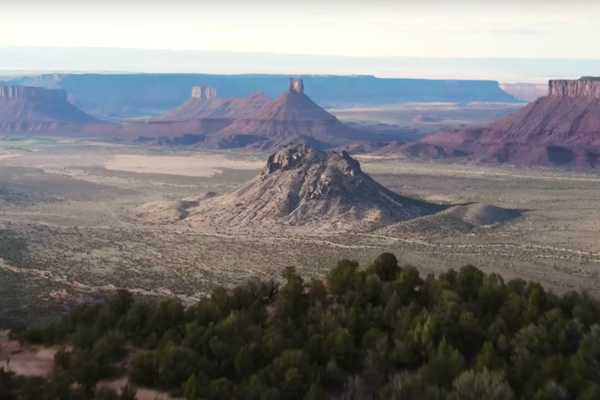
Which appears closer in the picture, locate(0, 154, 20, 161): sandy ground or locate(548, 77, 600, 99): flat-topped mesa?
locate(0, 154, 20, 161): sandy ground

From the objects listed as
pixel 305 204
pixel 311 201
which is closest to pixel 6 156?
pixel 305 204

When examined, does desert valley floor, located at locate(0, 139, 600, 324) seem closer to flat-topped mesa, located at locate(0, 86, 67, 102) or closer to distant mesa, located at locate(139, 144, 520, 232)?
distant mesa, located at locate(139, 144, 520, 232)

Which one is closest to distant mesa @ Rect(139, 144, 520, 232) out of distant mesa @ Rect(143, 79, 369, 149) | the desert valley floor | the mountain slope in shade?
the mountain slope in shade

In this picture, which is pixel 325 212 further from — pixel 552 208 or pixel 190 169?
pixel 190 169

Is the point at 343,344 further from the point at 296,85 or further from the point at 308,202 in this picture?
the point at 296,85

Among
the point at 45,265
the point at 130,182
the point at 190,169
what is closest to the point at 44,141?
the point at 190,169

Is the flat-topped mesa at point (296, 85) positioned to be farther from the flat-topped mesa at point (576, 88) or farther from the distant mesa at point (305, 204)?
the distant mesa at point (305, 204)
